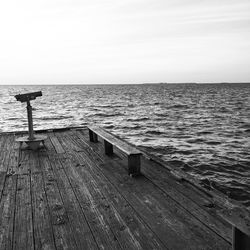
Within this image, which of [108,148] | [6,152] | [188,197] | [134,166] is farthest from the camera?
[6,152]

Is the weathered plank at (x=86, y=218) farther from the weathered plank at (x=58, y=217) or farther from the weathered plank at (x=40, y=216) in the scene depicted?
the weathered plank at (x=40, y=216)

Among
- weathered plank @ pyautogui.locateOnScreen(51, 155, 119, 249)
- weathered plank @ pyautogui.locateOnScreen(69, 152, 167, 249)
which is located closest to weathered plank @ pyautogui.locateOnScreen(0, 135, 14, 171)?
weathered plank @ pyautogui.locateOnScreen(51, 155, 119, 249)

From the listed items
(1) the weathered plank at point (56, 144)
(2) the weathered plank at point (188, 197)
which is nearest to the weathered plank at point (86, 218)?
(2) the weathered plank at point (188, 197)

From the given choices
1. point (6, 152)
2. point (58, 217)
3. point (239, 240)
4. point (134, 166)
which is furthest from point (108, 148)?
point (239, 240)

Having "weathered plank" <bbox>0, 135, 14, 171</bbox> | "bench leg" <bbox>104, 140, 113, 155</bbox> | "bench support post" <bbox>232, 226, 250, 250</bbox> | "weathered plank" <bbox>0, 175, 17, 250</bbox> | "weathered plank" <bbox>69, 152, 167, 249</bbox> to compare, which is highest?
"bench support post" <bbox>232, 226, 250, 250</bbox>

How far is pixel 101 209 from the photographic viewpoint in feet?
12.4

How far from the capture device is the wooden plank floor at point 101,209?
9.93 ft

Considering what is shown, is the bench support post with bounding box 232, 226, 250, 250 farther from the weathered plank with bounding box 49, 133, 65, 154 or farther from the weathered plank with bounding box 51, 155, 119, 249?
the weathered plank with bounding box 49, 133, 65, 154

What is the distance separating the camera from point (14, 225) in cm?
340

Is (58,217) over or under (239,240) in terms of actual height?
under

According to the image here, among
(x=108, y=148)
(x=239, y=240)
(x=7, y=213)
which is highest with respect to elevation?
(x=239, y=240)

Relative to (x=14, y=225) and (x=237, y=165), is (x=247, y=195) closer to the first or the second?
(x=237, y=165)

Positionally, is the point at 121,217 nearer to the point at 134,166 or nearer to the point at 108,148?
the point at 134,166

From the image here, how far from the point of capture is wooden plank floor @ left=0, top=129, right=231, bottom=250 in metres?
3.03
